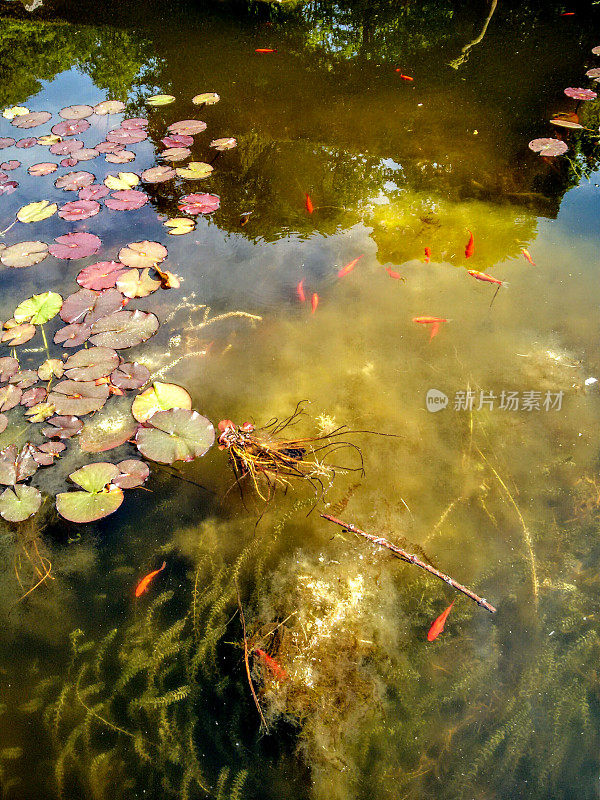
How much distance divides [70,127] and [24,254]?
1.92 metres

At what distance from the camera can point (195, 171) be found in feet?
12.1

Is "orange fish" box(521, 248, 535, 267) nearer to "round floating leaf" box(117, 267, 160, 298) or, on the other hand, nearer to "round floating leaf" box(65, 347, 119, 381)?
"round floating leaf" box(117, 267, 160, 298)

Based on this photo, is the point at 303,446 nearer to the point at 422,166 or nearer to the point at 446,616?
the point at 446,616

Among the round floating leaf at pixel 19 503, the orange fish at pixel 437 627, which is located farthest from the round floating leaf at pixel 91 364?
the orange fish at pixel 437 627

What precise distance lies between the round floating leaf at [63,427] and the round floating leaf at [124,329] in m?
0.49

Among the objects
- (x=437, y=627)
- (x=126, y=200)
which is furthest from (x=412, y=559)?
(x=126, y=200)

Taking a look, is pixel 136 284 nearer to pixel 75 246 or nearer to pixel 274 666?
pixel 75 246

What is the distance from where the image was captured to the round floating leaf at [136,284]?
286cm

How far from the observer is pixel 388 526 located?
196cm

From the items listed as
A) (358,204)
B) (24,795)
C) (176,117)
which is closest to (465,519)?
(24,795)

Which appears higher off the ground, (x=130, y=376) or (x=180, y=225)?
(x=180, y=225)

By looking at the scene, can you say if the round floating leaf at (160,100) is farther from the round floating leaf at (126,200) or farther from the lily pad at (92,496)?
the lily pad at (92,496)

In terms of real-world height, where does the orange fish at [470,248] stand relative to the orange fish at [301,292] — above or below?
above

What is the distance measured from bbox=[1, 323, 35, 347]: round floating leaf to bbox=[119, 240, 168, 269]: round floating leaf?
710 millimetres
